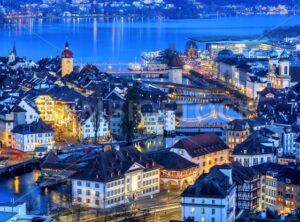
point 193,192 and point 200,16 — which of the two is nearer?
point 193,192

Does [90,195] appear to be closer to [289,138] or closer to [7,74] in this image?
[289,138]

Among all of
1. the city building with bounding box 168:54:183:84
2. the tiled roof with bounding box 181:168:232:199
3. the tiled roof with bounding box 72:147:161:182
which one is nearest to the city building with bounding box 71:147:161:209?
the tiled roof with bounding box 72:147:161:182

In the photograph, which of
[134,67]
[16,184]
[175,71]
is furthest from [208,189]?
[134,67]

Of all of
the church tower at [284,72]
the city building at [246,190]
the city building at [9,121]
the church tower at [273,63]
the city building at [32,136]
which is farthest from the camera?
the church tower at [273,63]

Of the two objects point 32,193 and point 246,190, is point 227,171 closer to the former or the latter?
point 246,190

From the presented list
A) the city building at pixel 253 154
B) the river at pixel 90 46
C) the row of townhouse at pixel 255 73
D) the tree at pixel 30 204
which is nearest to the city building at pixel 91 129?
the river at pixel 90 46

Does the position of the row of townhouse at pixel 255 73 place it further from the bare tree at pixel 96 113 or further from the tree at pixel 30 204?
the tree at pixel 30 204

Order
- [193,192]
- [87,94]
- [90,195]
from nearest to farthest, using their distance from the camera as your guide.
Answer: [193,192] < [90,195] < [87,94]

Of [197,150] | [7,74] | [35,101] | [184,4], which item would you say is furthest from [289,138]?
[184,4]
